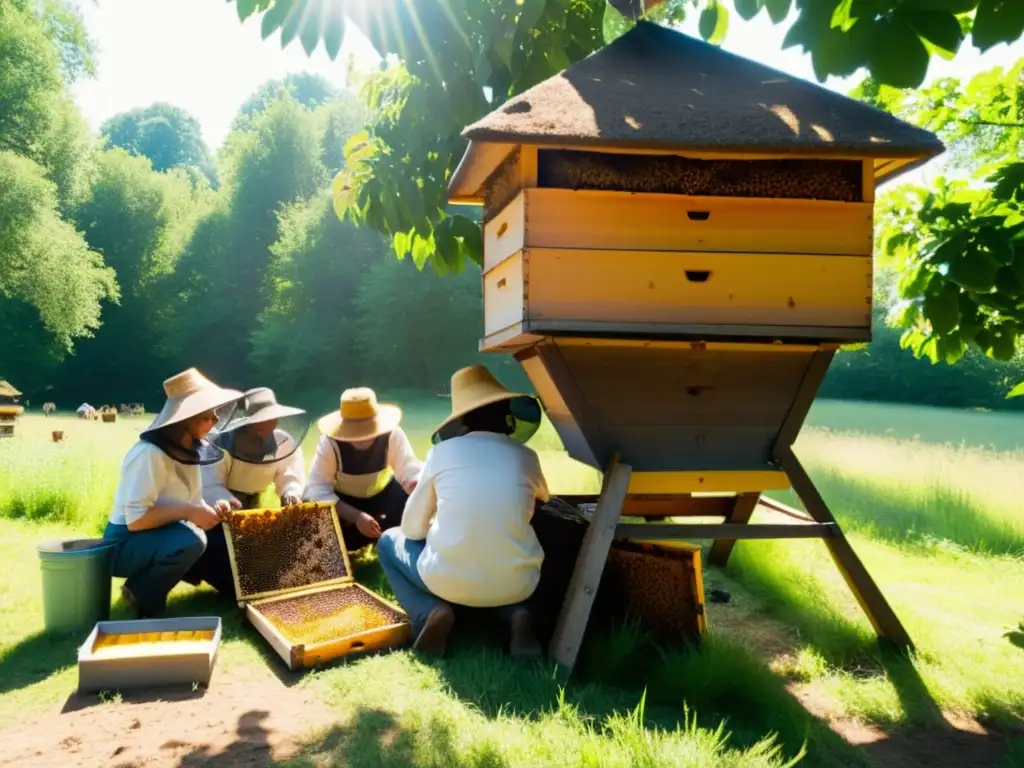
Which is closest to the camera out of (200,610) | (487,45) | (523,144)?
(523,144)

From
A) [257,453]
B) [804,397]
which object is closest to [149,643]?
[257,453]

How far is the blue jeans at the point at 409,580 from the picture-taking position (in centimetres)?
379

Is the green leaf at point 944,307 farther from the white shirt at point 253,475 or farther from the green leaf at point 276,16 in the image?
the white shirt at point 253,475

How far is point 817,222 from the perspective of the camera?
3.46m

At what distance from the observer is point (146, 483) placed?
13.5 feet

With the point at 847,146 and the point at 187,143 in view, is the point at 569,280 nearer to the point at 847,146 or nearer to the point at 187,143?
the point at 847,146

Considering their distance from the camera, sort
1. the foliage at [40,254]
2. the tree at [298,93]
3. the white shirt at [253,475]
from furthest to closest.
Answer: the tree at [298,93]
the foliage at [40,254]
the white shirt at [253,475]

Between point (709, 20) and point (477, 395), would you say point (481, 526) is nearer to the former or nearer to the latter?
point (477, 395)

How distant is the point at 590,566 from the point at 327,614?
4.85 feet

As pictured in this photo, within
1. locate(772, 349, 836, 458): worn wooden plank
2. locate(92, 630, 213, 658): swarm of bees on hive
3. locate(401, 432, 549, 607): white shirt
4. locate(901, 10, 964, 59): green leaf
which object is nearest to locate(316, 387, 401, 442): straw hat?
locate(401, 432, 549, 607): white shirt

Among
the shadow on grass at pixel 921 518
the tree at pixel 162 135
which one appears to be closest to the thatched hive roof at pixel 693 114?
the shadow on grass at pixel 921 518

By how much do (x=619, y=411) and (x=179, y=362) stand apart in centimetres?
3250

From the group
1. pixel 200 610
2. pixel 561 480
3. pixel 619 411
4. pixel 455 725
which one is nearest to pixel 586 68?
pixel 619 411

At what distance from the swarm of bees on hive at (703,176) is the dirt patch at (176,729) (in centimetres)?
241
